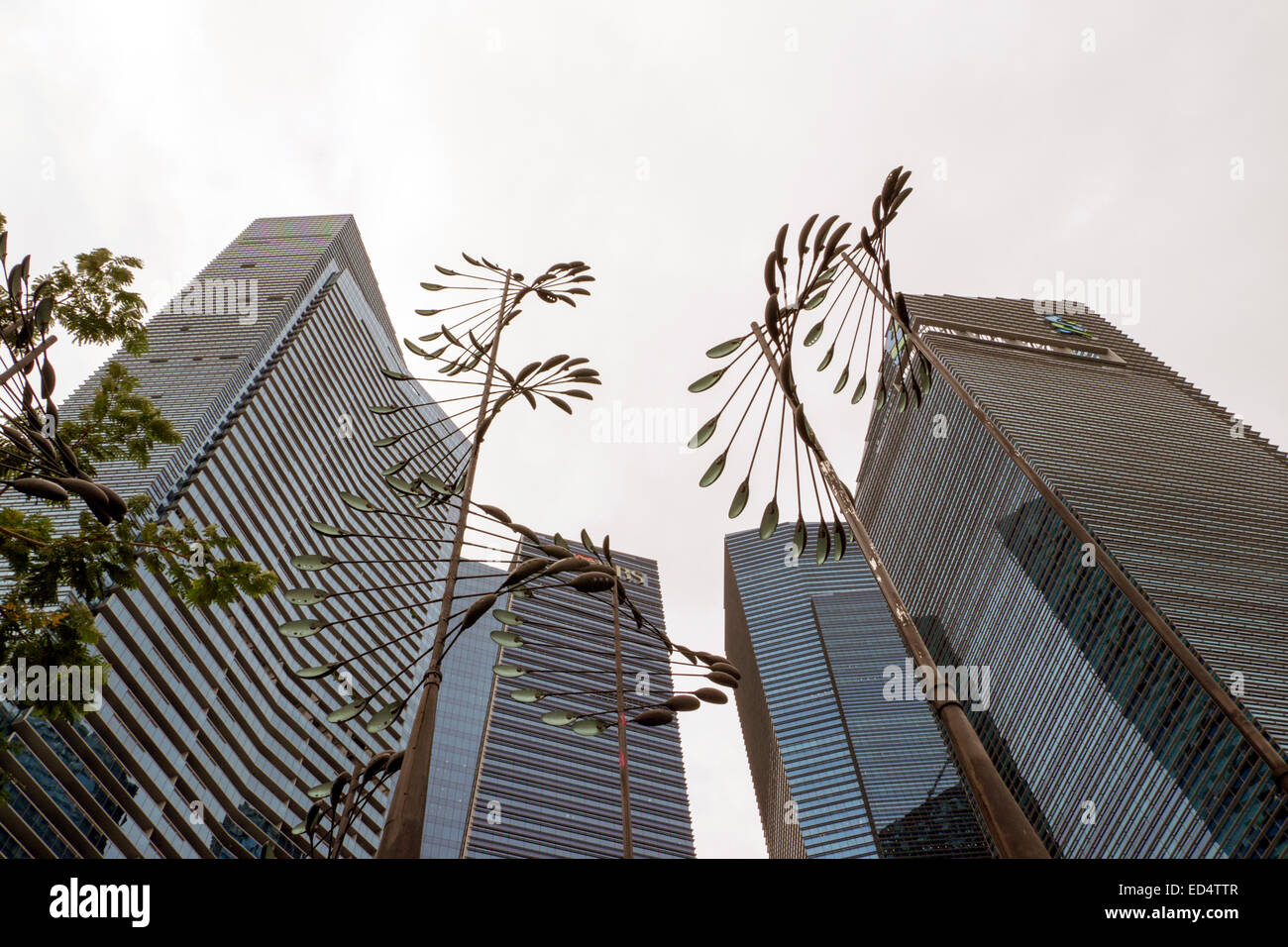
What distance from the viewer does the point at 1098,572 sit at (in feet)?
255

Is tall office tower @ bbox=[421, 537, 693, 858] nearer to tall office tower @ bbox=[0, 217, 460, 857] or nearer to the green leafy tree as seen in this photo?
tall office tower @ bbox=[0, 217, 460, 857]

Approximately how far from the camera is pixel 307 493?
294 ft

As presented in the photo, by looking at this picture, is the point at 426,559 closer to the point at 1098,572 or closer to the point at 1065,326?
the point at 1098,572

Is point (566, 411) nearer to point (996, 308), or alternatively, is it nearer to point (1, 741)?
point (1, 741)

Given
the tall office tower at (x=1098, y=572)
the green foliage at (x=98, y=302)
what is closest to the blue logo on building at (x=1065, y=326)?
the tall office tower at (x=1098, y=572)

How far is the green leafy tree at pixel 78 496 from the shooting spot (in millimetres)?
5590

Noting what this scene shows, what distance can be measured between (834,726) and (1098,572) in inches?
2731

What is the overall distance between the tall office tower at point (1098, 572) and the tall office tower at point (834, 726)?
69.8 ft

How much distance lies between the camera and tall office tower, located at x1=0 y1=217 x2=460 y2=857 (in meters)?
55.4

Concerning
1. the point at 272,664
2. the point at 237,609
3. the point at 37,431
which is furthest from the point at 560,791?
the point at 37,431

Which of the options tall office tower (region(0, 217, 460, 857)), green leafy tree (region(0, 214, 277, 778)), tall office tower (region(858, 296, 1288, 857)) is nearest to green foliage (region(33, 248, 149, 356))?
green leafy tree (region(0, 214, 277, 778))

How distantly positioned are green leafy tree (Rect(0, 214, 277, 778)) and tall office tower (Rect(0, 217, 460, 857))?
94.0ft

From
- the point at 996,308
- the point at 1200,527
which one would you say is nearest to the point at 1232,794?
the point at 1200,527
